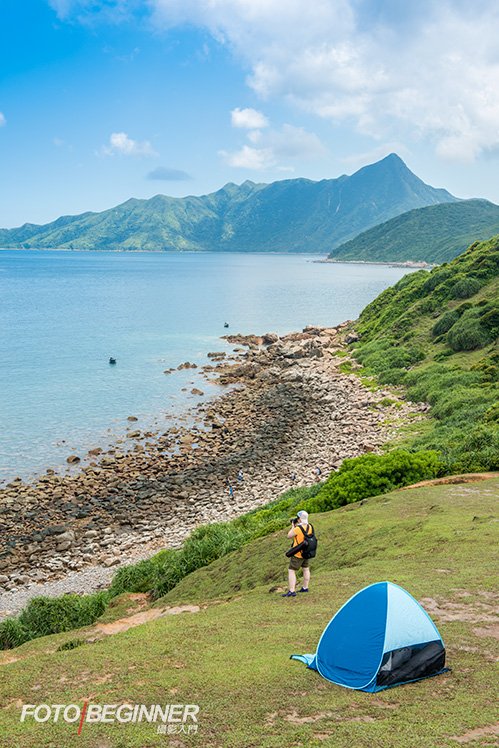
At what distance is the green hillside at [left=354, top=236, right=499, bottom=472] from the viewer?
91.6 feet

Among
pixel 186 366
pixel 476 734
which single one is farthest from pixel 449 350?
pixel 476 734

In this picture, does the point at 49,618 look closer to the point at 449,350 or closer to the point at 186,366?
the point at 449,350

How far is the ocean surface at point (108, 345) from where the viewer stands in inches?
1699

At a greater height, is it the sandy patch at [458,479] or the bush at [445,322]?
the bush at [445,322]

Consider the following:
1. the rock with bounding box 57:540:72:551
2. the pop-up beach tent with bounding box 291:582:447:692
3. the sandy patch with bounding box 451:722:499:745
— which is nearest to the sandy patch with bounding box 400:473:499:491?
the pop-up beach tent with bounding box 291:582:447:692

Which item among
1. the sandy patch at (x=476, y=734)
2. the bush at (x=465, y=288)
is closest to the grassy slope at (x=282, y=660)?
the sandy patch at (x=476, y=734)

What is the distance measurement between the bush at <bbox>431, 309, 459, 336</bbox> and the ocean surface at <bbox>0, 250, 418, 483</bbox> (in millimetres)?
22184

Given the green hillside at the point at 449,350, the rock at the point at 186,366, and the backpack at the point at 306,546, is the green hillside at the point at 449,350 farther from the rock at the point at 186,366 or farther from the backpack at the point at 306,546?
the rock at the point at 186,366

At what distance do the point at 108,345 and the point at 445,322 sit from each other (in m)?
44.4

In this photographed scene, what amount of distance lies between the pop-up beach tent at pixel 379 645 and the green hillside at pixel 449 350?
1490cm

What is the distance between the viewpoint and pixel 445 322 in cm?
5366

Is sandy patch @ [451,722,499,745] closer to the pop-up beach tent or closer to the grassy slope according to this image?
the grassy slope

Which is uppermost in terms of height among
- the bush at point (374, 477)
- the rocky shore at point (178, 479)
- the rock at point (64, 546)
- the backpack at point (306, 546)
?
the backpack at point (306, 546)

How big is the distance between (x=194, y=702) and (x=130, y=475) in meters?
26.4
